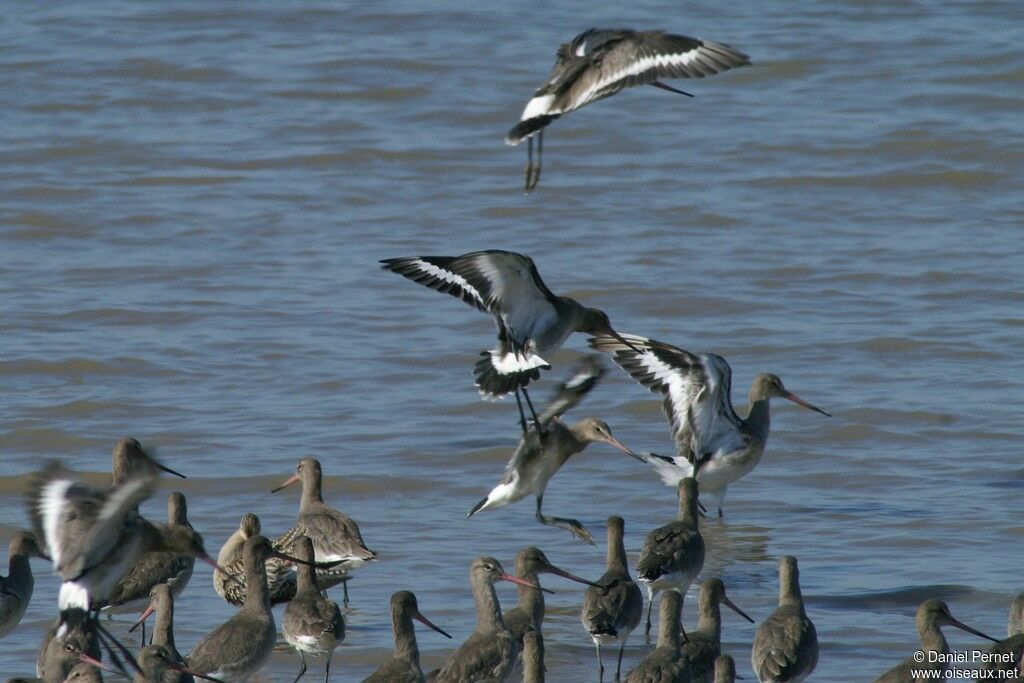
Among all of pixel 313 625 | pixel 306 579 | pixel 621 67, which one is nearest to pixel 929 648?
pixel 313 625

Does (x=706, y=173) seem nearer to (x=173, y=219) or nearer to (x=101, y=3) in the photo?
(x=173, y=219)

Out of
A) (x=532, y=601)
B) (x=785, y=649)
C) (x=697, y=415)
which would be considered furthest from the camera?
(x=697, y=415)

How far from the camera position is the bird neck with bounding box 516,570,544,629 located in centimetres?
780

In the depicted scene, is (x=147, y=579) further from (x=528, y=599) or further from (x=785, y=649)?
(x=785, y=649)

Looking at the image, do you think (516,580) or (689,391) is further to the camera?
(689,391)

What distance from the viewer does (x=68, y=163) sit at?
1859 cm

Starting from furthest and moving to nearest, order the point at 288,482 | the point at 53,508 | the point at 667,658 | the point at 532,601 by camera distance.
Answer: the point at 288,482 < the point at 532,601 < the point at 667,658 < the point at 53,508

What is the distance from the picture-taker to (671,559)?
8.37 metres

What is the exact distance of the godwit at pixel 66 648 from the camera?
272 inches

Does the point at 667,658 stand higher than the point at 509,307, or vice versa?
the point at 509,307

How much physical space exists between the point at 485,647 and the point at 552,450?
3030 millimetres

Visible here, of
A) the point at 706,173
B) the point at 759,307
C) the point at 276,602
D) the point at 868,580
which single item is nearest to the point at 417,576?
the point at 276,602

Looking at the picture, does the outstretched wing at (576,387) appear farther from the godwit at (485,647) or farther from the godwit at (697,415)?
the godwit at (485,647)

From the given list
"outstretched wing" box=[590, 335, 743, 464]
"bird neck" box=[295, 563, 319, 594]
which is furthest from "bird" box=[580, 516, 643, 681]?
"outstretched wing" box=[590, 335, 743, 464]
